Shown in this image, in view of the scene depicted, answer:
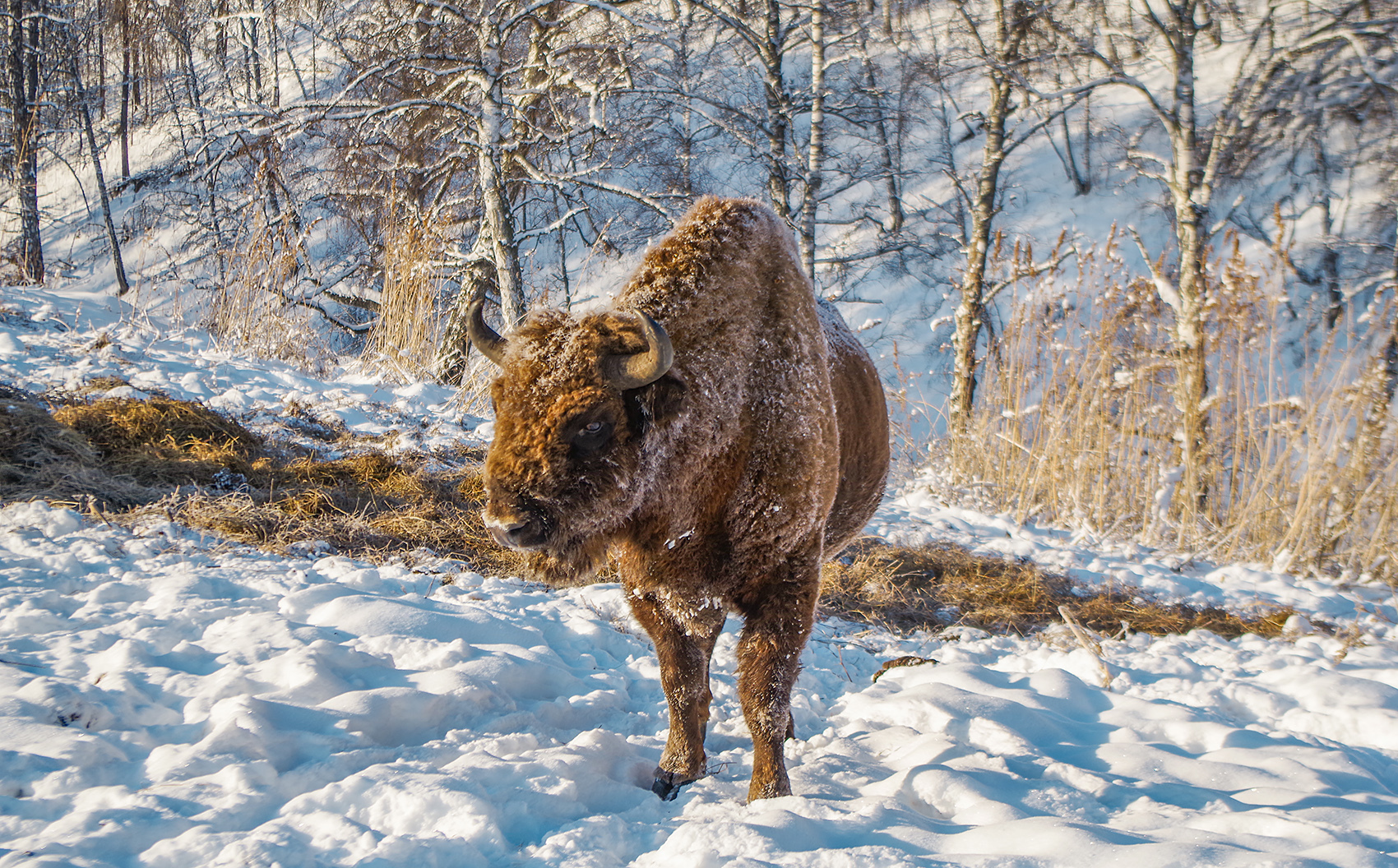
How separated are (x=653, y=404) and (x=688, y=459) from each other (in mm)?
225

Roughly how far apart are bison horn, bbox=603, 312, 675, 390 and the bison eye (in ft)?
0.44

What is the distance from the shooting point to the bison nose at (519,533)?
2.12m

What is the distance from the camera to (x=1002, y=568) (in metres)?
6.06

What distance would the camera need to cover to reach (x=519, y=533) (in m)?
2.14

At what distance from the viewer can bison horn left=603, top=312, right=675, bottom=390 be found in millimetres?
2225

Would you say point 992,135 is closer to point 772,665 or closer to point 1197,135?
point 1197,135

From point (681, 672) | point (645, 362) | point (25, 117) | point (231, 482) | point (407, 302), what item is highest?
point (25, 117)

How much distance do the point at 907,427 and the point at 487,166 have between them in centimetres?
576

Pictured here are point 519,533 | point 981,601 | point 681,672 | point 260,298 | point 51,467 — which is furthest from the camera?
point 260,298

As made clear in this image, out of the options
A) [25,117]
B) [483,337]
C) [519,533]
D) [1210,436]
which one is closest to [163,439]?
[483,337]

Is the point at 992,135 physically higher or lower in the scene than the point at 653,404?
higher

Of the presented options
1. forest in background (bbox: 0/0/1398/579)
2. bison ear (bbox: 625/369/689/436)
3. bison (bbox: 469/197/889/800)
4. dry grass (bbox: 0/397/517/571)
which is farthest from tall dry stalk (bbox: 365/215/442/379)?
bison ear (bbox: 625/369/689/436)

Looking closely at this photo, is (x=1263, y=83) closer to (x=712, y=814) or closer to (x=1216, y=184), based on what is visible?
(x=1216, y=184)

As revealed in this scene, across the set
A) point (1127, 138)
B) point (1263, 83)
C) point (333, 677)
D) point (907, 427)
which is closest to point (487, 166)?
point (907, 427)
